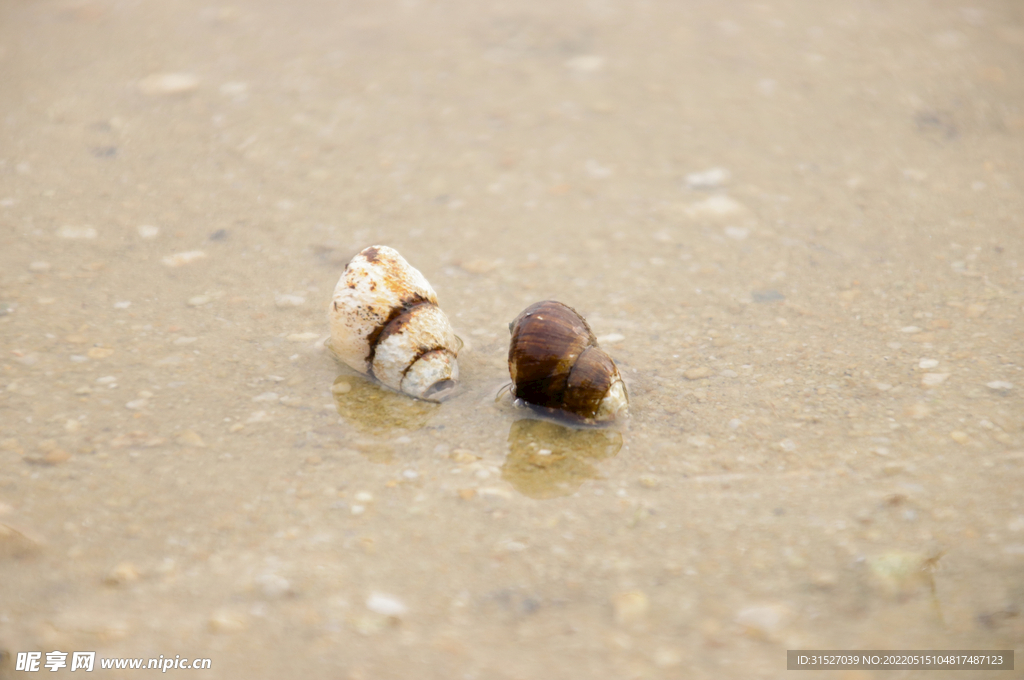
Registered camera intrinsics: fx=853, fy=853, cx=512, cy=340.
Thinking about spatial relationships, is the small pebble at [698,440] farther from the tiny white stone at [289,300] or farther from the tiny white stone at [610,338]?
the tiny white stone at [289,300]

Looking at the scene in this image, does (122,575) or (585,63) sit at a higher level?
(585,63)

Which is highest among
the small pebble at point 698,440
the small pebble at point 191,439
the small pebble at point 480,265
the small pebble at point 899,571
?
the small pebble at point 899,571

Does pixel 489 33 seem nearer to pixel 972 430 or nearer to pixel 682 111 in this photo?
pixel 682 111

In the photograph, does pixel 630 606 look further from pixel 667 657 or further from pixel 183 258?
pixel 183 258

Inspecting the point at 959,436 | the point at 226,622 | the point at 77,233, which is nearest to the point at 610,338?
the point at 959,436

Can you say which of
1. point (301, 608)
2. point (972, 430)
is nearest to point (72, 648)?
point (301, 608)

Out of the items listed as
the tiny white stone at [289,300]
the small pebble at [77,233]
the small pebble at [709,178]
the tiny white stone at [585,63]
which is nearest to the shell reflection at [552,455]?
the tiny white stone at [289,300]

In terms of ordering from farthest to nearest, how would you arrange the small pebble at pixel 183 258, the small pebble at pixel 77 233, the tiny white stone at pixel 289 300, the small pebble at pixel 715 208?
the small pebble at pixel 715 208
the small pebble at pixel 77 233
the small pebble at pixel 183 258
the tiny white stone at pixel 289 300
